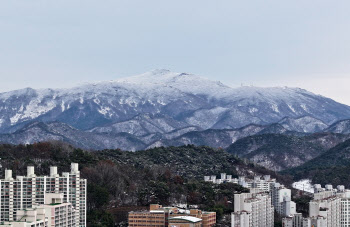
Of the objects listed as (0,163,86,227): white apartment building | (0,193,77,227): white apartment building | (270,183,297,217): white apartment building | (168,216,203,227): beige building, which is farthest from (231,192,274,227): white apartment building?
(0,193,77,227): white apartment building

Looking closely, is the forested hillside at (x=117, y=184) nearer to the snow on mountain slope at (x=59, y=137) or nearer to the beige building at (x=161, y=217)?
the beige building at (x=161, y=217)

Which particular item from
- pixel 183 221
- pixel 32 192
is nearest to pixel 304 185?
pixel 183 221

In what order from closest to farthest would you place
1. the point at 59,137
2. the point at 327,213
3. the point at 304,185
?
1. the point at 327,213
2. the point at 304,185
3. the point at 59,137

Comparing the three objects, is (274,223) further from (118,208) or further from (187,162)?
(187,162)

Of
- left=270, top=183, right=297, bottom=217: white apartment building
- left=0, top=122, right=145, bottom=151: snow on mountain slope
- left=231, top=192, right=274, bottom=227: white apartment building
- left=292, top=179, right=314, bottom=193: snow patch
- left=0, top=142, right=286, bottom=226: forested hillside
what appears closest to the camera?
left=231, top=192, right=274, bottom=227: white apartment building

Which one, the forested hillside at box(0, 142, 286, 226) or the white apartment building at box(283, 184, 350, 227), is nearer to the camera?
the white apartment building at box(283, 184, 350, 227)

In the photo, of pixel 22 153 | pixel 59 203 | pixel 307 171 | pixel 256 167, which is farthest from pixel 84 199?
pixel 307 171

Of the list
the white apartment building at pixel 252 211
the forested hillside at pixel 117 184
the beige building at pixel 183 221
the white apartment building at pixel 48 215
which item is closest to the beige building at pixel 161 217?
the beige building at pixel 183 221

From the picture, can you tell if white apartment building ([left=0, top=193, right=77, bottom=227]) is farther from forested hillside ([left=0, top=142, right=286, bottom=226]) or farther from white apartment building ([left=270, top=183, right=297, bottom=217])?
white apartment building ([left=270, top=183, right=297, bottom=217])

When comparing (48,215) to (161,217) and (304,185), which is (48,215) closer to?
(161,217)
